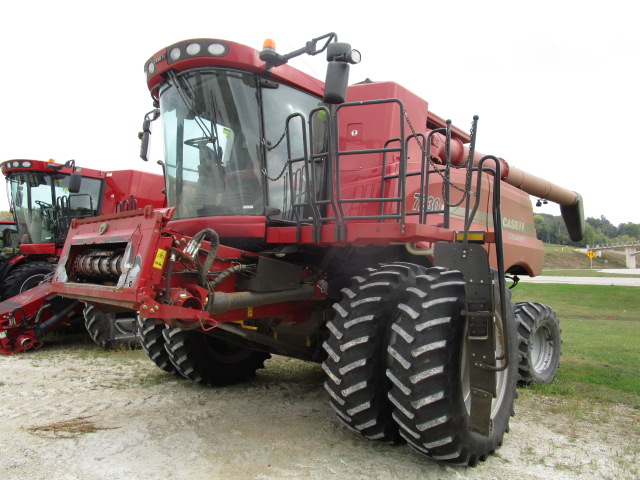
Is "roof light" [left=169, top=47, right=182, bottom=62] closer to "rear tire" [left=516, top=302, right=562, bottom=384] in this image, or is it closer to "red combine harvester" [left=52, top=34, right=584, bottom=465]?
"red combine harvester" [left=52, top=34, right=584, bottom=465]

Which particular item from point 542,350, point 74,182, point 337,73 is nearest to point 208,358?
point 337,73

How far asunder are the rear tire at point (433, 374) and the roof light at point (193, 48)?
2.54m

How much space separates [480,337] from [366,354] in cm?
78

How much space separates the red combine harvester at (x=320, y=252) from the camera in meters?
3.52

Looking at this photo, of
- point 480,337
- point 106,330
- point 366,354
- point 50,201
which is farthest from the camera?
point 50,201

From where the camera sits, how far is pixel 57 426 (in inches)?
172

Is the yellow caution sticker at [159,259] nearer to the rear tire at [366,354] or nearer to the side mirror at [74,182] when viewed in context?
the rear tire at [366,354]

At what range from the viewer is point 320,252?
4688mm

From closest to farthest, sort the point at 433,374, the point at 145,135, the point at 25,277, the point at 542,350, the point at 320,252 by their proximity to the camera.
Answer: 1. the point at 433,374
2. the point at 320,252
3. the point at 145,135
4. the point at 542,350
5. the point at 25,277

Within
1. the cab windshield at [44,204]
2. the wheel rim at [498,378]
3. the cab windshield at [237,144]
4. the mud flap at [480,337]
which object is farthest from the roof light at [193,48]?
the cab windshield at [44,204]

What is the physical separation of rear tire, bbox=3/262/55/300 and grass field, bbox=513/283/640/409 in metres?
8.62

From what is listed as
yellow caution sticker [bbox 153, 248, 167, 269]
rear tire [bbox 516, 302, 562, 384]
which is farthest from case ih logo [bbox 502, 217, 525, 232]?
yellow caution sticker [bbox 153, 248, 167, 269]

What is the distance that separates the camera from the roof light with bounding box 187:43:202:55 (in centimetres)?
420

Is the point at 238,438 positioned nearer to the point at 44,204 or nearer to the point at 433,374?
the point at 433,374
